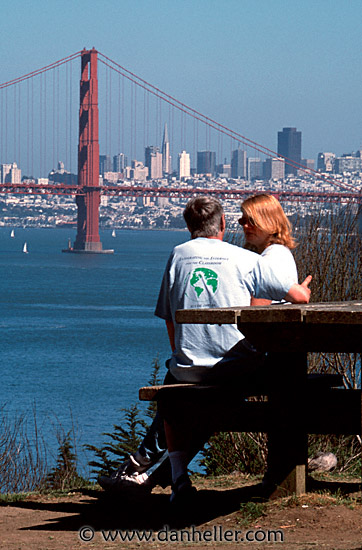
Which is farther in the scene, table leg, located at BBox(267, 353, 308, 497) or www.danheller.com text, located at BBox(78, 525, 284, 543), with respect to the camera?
table leg, located at BBox(267, 353, 308, 497)

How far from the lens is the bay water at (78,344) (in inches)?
985

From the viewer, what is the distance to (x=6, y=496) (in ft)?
14.6

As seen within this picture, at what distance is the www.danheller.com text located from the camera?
3346 millimetres

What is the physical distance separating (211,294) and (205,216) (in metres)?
0.31

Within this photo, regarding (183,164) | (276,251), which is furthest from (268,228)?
(183,164)

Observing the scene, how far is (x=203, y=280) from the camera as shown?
3773 mm

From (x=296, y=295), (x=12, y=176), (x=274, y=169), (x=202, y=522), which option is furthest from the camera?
(x=274, y=169)

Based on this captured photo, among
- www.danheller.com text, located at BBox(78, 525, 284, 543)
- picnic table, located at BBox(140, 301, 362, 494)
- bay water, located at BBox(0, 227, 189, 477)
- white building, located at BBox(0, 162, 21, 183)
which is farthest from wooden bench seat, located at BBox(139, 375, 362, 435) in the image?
white building, located at BBox(0, 162, 21, 183)

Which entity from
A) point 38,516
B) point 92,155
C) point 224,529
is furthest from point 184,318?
point 92,155

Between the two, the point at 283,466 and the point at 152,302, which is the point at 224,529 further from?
the point at 152,302

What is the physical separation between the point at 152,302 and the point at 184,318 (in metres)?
52.3

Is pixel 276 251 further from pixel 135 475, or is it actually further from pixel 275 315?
pixel 135 475

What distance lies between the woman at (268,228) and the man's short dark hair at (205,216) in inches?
4.3

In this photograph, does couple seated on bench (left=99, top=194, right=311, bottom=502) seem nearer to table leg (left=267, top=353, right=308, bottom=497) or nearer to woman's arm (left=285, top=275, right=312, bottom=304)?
woman's arm (left=285, top=275, right=312, bottom=304)
